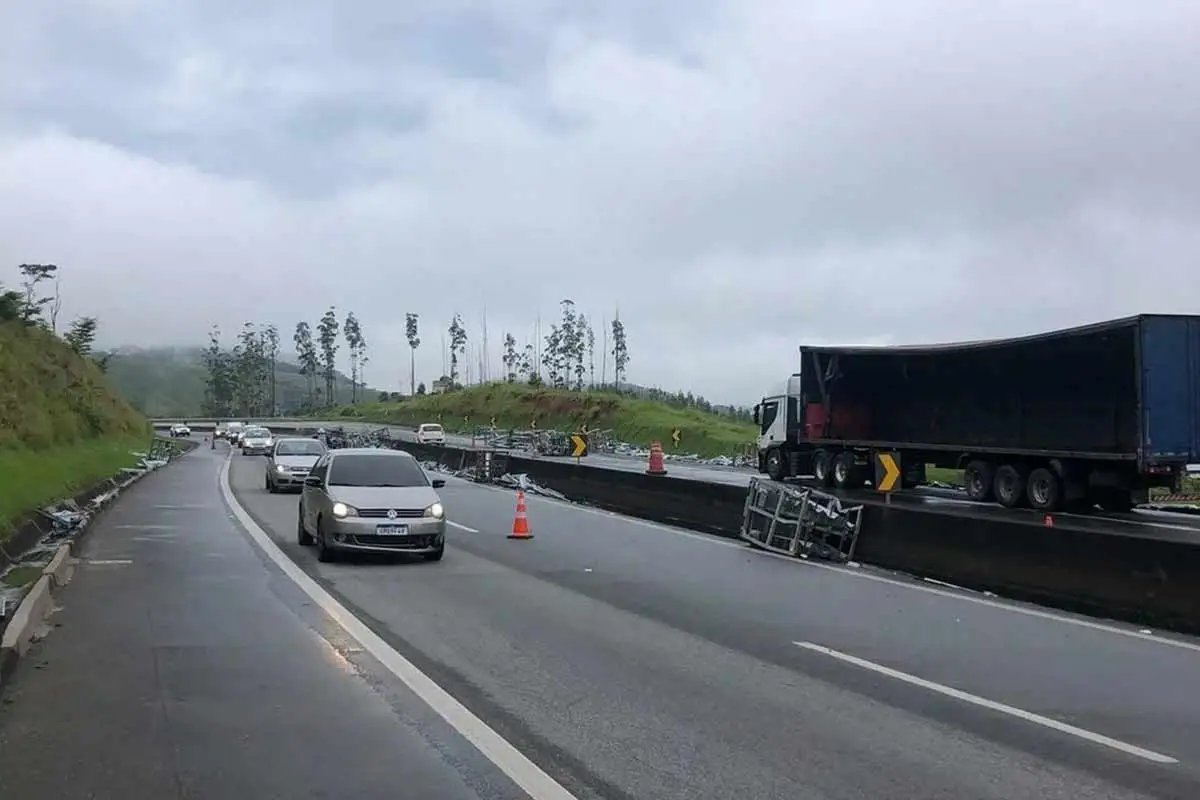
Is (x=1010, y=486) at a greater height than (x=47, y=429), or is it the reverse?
(x=47, y=429)

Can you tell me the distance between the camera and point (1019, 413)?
26328mm

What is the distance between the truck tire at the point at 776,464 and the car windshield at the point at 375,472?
789 inches

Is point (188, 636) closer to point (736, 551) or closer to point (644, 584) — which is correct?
point (644, 584)

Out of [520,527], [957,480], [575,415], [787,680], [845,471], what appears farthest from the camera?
[575,415]

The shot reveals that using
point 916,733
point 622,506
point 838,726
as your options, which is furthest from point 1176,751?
point 622,506

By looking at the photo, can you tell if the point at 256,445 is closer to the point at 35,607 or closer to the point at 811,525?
the point at 811,525

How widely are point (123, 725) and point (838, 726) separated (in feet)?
14.5

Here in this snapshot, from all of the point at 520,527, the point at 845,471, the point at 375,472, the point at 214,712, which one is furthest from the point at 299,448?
the point at 214,712

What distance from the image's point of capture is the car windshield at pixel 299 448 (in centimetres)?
3225

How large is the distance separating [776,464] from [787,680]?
28023mm

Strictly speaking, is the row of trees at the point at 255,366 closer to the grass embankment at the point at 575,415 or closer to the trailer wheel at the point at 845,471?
the grass embankment at the point at 575,415

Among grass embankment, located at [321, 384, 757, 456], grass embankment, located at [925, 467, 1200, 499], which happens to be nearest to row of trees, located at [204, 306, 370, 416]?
grass embankment, located at [321, 384, 757, 456]

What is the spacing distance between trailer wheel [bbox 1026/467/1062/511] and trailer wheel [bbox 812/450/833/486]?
8.72 meters

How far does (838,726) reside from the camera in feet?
25.2
